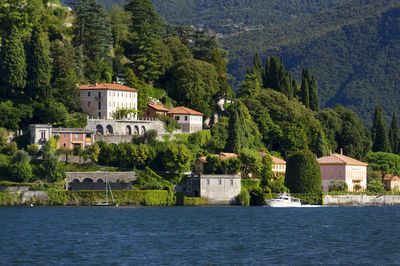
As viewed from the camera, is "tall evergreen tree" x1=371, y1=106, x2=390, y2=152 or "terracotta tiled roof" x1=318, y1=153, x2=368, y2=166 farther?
"tall evergreen tree" x1=371, y1=106, x2=390, y2=152

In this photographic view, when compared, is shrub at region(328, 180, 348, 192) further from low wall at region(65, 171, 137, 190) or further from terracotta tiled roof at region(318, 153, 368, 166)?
low wall at region(65, 171, 137, 190)

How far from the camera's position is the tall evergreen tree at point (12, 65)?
104 meters

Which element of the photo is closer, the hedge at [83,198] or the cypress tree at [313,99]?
the hedge at [83,198]

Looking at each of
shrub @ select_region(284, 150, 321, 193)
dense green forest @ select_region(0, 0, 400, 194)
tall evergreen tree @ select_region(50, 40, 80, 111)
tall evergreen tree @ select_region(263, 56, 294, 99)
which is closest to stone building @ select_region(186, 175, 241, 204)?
dense green forest @ select_region(0, 0, 400, 194)

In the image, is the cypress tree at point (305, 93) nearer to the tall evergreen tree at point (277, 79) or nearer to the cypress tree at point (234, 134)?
the tall evergreen tree at point (277, 79)

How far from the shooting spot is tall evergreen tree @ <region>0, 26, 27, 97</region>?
104m

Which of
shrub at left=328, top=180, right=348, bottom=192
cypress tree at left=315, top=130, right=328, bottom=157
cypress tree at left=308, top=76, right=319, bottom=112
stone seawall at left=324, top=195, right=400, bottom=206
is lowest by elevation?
stone seawall at left=324, top=195, right=400, bottom=206

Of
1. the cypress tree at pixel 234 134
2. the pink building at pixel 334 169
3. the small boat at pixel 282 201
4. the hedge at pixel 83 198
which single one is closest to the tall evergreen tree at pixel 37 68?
the hedge at pixel 83 198

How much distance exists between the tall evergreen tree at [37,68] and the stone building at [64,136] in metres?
5.29

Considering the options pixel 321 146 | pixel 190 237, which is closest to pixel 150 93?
pixel 321 146

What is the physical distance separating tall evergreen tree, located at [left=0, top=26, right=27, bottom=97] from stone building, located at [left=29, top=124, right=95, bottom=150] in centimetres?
670

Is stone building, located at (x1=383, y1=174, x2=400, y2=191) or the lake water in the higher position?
stone building, located at (x1=383, y1=174, x2=400, y2=191)

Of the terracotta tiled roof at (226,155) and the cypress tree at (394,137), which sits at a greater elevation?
the cypress tree at (394,137)

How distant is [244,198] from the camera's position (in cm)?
10425
